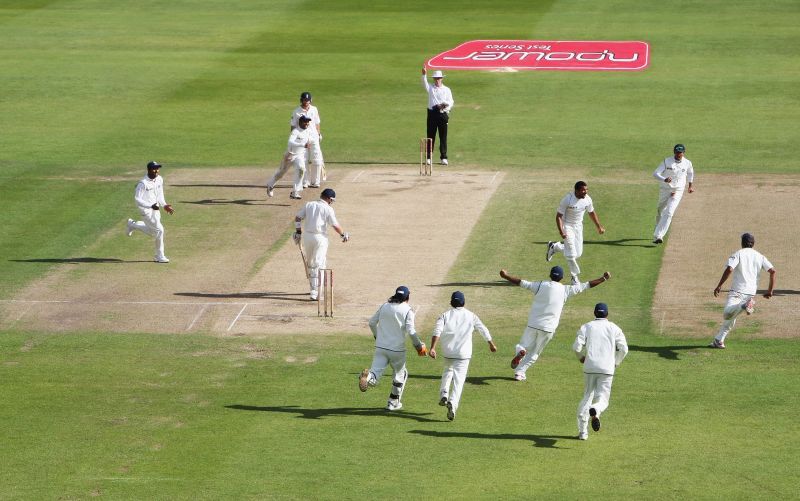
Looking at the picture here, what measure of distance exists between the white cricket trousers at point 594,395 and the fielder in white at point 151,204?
36.2 ft

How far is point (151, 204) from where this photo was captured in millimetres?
27344

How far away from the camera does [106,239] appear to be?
29812mm

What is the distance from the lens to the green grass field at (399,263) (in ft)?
59.0

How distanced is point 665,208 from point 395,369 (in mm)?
10799

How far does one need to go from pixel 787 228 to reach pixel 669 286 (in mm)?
5009

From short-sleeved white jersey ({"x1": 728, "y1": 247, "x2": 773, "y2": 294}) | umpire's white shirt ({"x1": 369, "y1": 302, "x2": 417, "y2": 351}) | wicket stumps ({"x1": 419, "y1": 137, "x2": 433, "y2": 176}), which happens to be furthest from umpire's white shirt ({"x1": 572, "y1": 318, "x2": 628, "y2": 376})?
wicket stumps ({"x1": 419, "y1": 137, "x2": 433, "y2": 176})

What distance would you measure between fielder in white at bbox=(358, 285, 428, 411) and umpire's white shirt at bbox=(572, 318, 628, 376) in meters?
2.31

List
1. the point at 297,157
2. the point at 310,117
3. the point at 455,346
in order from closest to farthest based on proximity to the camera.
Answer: the point at 455,346 < the point at 297,157 < the point at 310,117

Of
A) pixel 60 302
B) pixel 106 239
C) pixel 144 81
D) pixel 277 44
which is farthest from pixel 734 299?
pixel 277 44

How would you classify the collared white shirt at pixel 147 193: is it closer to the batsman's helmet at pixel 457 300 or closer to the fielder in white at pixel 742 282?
the batsman's helmet at pixel 457 300

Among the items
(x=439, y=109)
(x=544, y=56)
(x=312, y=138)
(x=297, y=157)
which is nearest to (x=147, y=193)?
(x=297, y=157)

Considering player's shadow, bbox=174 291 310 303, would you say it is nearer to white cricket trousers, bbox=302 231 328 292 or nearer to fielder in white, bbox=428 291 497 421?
white cricket trousers, bbox=302 231 328 292

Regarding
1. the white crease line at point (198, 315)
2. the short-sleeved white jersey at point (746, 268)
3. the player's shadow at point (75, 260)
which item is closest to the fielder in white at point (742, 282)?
the short-sleeved white jersey at point (746, 268)

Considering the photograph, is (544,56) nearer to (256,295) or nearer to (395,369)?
(256,295)
